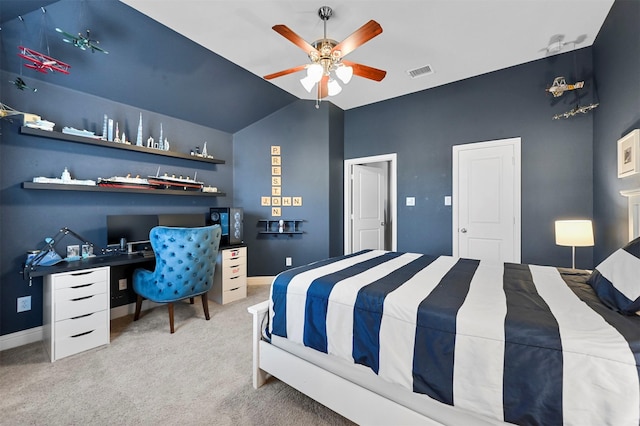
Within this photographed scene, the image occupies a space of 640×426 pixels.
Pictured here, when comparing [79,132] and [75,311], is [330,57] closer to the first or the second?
[79,132]

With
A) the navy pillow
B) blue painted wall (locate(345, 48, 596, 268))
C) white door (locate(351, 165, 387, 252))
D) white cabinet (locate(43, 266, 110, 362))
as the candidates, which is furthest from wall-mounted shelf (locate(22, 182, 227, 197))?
the navy pillow

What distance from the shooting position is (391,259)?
229cm

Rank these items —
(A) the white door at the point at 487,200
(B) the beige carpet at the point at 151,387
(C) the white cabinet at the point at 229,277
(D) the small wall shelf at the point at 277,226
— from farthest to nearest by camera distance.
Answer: (D) the small wall shelf at the point at 277,226
(C) the white cabinet at the point at 229,277
(A) the white door at the point at 487,200
(B) the beige carpet at the point at 151,387

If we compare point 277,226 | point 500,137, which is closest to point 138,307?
point 277,226

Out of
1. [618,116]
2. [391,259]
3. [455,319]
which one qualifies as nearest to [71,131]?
[391,259]

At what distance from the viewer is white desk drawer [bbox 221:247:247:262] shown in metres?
3.37

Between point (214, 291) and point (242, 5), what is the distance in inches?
120

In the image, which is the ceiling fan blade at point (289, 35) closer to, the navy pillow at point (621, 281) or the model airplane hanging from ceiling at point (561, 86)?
the navy pillow at point (621, 281)

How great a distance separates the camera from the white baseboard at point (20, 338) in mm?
2221

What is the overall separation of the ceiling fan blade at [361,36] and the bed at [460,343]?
1.65 meters

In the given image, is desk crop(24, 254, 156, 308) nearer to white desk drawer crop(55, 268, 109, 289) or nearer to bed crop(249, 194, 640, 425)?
white desk drawer crop(55, 268, 109, 289)

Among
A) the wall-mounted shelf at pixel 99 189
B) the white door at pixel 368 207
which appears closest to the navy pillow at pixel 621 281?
the white door at pixel 368 207

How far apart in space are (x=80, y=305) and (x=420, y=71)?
419cm

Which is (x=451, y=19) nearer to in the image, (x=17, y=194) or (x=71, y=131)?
(x=71, y=131)
